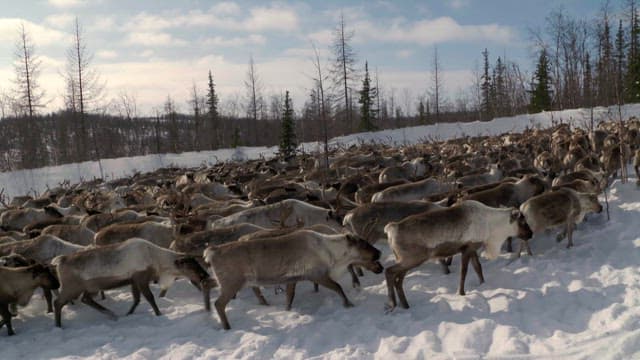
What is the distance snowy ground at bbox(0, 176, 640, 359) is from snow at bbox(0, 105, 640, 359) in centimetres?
2

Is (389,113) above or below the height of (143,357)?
above

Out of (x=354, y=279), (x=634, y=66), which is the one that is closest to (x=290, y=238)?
(x=354, y=279)

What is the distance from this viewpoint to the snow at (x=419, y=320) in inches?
218

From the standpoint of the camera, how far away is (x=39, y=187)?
3027cm

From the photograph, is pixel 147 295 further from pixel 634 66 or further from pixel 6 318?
pixel 634 66

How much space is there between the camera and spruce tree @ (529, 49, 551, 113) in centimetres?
4200

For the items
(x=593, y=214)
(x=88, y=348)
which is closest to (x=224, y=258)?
(x=88, y=348)

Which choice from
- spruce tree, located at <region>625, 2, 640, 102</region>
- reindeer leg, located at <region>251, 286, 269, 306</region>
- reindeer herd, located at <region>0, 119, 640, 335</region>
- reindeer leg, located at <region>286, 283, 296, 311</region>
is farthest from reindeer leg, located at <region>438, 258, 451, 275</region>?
spruce tree, located at <region>625, 2, 640, 102</region>

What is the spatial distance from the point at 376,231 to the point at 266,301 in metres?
2.20

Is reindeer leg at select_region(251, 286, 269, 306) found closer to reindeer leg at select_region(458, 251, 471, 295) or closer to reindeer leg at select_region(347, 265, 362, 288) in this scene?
reindeer leg at select_region(347, 265, 362, 288)

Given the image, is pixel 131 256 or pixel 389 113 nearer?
pixel 131 256

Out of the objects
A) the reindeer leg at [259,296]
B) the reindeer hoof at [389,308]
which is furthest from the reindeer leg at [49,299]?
the reindeer hoof at [389,308]

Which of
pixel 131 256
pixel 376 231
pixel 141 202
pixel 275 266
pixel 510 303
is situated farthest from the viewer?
pixel 141 202

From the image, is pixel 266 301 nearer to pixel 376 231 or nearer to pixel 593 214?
pixel 376 231
